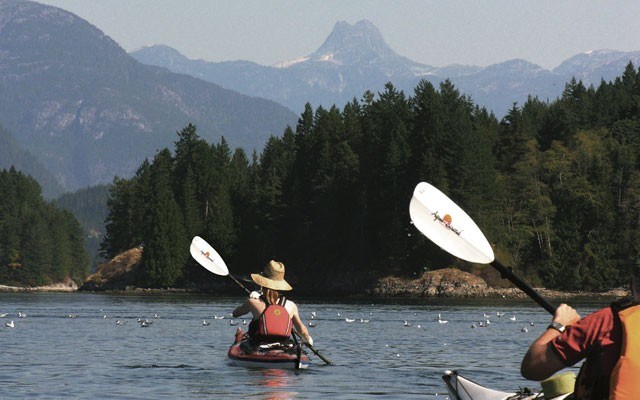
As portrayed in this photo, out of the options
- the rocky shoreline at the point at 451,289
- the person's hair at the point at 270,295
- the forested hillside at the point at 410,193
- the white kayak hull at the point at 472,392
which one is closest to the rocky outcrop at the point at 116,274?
the forested hillside at the point at 410,193

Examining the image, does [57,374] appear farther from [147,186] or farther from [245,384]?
[147,186]

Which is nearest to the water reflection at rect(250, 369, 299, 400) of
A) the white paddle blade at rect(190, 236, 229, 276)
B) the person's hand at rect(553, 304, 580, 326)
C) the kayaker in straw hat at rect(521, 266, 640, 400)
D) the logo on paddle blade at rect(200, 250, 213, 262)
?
the white paddle blade at rect(190, 236, 229, 276)

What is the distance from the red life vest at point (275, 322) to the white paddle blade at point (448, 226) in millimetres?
15593

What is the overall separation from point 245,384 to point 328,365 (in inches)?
210

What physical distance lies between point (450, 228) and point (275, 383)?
15.1 metres

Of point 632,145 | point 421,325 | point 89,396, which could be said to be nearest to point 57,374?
point 89,396

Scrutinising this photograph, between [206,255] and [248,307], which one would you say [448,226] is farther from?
[206,255]

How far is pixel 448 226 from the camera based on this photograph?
1095 cm

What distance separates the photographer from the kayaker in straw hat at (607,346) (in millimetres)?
8797

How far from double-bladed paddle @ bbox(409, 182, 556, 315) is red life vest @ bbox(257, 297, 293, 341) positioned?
1559cm

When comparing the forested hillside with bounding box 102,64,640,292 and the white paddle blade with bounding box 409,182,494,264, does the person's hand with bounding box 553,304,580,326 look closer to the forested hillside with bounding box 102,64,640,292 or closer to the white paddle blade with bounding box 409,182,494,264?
the white paddle blade with bounding box 409,182,494,264

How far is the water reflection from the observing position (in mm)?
23317

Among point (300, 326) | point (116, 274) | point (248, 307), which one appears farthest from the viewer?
point (116, 274)

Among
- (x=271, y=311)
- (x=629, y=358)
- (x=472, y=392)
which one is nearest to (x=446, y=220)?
(x=629, y=358)
